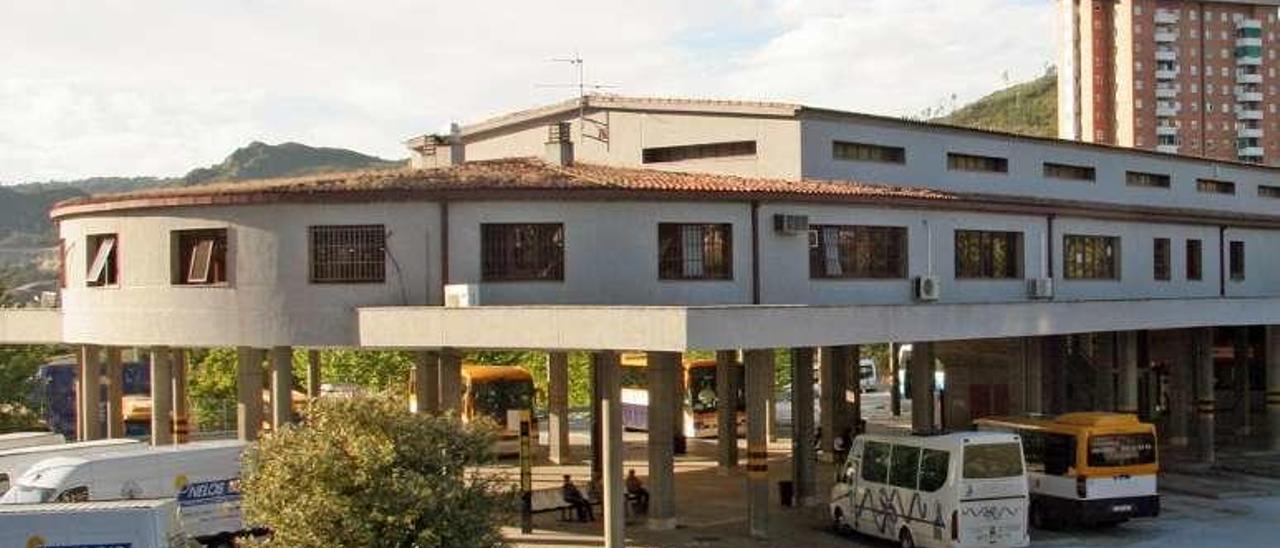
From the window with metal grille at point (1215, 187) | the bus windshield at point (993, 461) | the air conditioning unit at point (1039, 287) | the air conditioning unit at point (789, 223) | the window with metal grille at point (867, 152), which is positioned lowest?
the bus windshield at point (993, 461)

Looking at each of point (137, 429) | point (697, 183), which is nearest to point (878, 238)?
point (697, 183)

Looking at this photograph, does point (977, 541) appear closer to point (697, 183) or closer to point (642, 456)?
point (697, 183)

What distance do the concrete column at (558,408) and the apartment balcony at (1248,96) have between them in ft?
360

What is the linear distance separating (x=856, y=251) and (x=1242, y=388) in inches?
1144

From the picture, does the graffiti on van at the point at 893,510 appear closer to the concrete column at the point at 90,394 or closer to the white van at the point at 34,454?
the white van at the point at 34,454

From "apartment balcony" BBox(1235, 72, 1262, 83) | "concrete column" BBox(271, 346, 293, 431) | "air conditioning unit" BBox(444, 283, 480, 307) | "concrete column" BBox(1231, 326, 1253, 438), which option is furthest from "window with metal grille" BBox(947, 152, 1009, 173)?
"apartment balcony" BBox(1235, 72, 1262, 83)

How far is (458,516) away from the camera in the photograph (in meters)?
17.5

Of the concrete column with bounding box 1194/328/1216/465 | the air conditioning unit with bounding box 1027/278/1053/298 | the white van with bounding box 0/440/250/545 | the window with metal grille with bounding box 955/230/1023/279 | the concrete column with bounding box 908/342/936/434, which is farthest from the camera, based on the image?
the concrete column with bounding box 1194/328/1216/465

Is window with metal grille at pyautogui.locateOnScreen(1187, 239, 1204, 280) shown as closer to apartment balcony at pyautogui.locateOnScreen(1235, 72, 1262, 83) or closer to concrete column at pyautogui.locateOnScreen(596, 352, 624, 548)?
concrete column at pyautogui.locateOnScreen(596, 352, 624, 548)

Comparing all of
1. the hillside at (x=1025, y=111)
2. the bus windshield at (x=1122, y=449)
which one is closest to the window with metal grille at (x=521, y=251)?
the bus windshield at (x=1122, y=449)

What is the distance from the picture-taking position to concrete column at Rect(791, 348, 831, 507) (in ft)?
104

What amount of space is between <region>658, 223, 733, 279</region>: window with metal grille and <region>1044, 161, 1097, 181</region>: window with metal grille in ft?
56.3

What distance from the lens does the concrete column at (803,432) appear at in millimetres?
31703

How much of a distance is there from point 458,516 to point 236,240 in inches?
480
